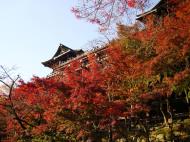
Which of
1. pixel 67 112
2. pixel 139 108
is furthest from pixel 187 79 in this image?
pixel 67 112

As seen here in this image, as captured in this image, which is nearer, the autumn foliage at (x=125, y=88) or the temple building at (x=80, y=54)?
the autumn foliage at (x=125, y=88)

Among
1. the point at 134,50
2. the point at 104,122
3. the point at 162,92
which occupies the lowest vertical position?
the point at 104,122

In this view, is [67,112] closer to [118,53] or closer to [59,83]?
[59,83]

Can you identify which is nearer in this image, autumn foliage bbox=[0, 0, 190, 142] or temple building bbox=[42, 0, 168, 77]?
autumn foliage bbox=[0, 0, 190, 142]

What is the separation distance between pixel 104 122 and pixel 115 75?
298 centimetres

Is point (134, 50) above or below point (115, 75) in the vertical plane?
above

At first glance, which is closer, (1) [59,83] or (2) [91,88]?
(2) [91,88]

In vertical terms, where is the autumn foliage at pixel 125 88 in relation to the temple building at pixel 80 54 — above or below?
below

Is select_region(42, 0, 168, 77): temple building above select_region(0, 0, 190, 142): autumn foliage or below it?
above

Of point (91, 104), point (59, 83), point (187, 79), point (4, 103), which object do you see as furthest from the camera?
point (4, 103)

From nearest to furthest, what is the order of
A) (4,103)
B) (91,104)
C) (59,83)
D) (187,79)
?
(187,79) → (91,104) → (59,83) → (4,103)

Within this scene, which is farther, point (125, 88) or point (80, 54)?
point (80, 54)

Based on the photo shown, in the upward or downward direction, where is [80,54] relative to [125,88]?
upward

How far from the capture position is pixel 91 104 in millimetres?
20000
